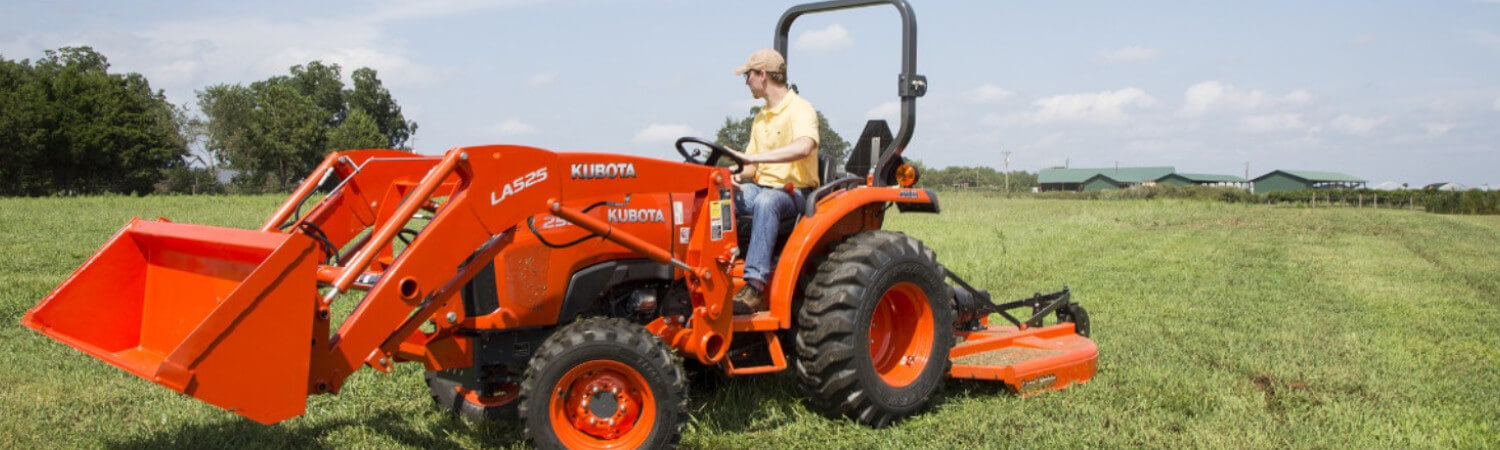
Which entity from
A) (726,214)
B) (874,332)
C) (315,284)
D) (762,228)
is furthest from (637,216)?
(874,332)

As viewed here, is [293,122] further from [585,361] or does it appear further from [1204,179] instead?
[1204,179]

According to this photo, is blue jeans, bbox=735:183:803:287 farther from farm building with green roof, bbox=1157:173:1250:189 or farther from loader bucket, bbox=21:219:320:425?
farm building with green roof, bbox=1157:173:1250:189

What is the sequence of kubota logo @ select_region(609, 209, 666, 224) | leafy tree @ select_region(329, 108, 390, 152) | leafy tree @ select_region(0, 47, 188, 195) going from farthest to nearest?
leafy tree @ select_region(329, 108, 390, 152), leafy tree @ select_region(0, 47, 188, 195), kubota logo @ select_region(609, 209, 666, 224)

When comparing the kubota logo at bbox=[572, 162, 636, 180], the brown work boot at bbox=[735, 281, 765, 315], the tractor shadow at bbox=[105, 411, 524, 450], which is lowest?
the tractor shadow at bbox=[105, 411, 524, 450]

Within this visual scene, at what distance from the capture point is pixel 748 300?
5.59 m

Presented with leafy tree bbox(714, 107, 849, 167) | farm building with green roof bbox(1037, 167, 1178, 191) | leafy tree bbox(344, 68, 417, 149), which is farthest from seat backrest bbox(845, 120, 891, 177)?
farm building with green roof bbox(1037, 167, 1178, 191)

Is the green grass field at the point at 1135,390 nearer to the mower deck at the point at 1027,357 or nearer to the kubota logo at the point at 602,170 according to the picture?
the mower deck at the point at 1027,357

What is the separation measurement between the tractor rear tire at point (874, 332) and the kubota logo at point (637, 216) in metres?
0.91

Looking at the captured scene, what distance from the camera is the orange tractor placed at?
159 inches

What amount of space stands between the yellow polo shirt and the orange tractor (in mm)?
167

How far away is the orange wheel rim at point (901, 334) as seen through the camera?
6.06m

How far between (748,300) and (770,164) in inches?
29.2

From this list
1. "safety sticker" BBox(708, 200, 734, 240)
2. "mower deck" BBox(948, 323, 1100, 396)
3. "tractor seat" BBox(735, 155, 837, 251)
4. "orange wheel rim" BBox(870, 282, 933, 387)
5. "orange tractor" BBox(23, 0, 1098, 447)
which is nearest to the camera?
"orange tractor" BBox(23, 0, 1098, 447)

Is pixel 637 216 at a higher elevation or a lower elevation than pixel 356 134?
lower
